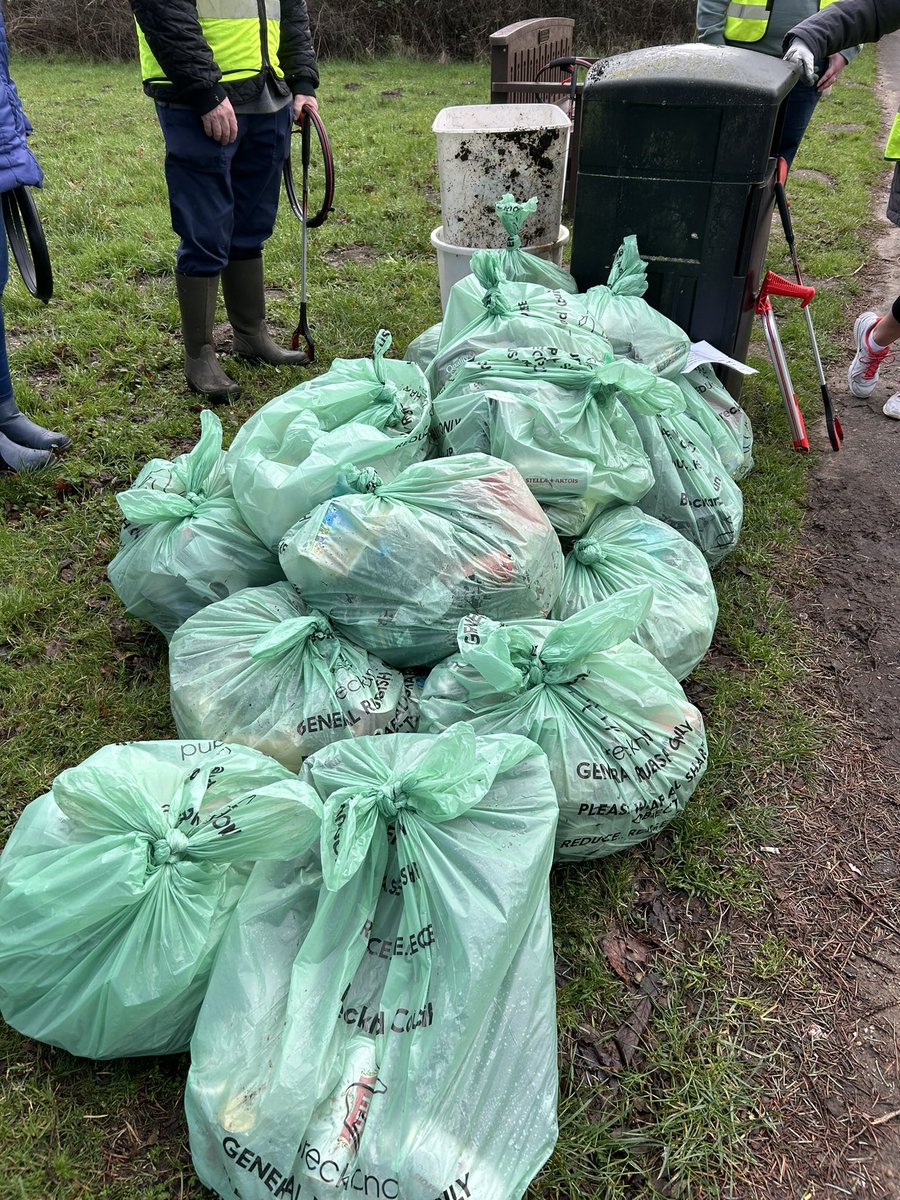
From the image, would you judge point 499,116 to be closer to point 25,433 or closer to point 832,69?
point 832,69

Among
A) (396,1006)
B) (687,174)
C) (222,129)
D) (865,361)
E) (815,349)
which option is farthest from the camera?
(865,361)

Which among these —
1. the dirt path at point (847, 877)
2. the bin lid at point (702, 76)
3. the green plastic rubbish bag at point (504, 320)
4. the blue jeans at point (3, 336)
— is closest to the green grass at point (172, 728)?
the dirt path at point (847, 877)

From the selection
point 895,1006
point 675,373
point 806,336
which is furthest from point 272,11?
point 895,1006

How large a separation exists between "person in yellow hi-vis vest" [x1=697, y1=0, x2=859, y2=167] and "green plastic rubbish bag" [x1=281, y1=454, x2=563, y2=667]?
263cm

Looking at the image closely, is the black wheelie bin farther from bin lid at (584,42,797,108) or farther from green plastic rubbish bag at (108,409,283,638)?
green plastic rubbish bag at (108,409,283,638)

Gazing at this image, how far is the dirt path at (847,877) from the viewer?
5.09ft

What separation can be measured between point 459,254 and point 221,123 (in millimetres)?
970

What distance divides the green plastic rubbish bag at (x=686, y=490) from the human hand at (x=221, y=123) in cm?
181

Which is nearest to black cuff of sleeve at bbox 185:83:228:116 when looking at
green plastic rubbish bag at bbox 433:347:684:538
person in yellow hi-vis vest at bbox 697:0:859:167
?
green plastic rubbish bag at bbox 433:347:684:538

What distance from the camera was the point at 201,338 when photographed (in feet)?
12.1

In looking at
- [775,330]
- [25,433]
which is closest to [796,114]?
Answer: [775,330]

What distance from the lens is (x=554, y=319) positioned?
268cm

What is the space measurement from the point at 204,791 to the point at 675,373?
83.1 inches

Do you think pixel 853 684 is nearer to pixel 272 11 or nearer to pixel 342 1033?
pixel 342 1033
